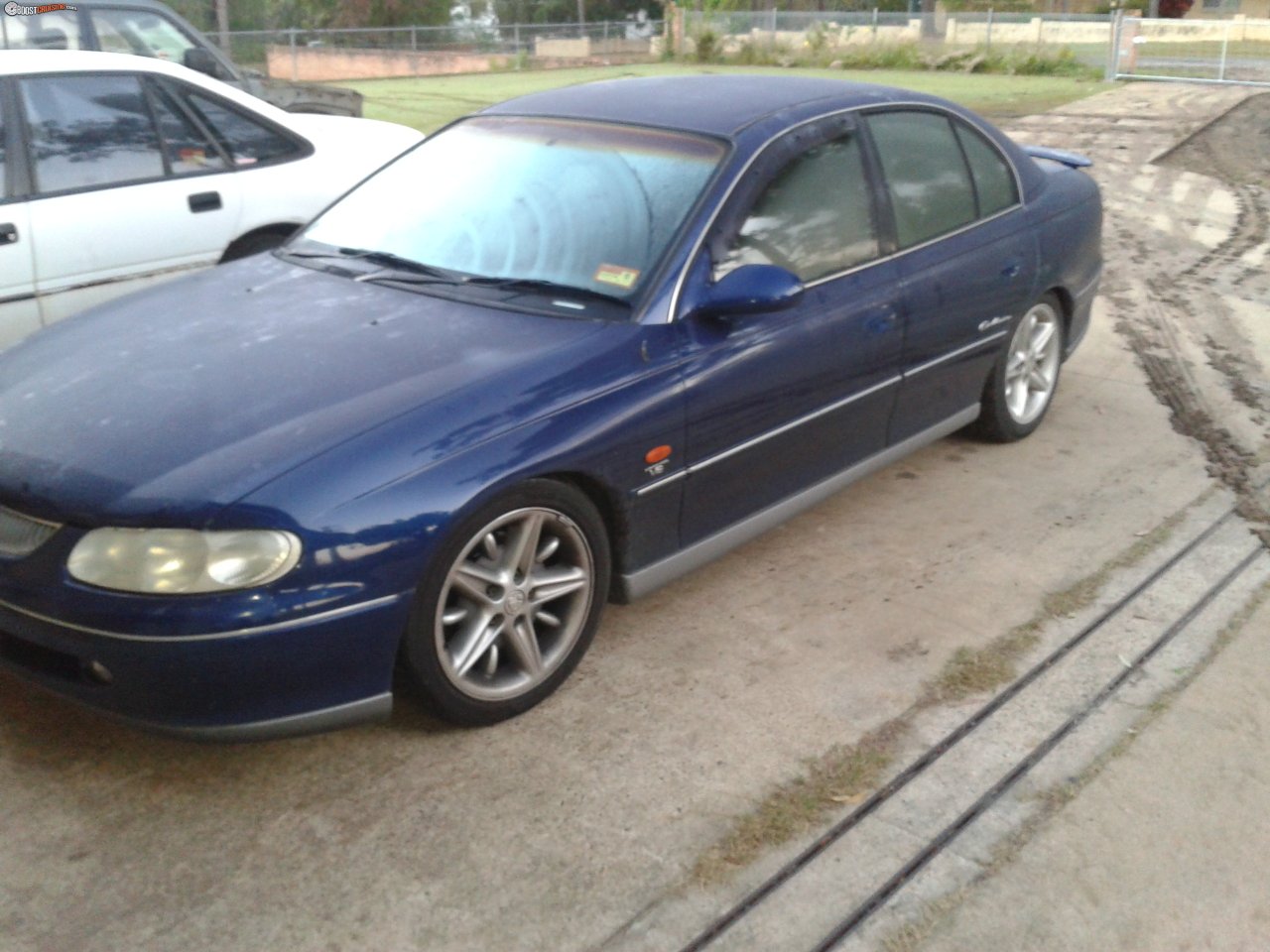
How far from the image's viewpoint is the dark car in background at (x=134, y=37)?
9.60 m

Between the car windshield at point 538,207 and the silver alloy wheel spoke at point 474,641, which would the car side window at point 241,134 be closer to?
the car windshield at point 538,207

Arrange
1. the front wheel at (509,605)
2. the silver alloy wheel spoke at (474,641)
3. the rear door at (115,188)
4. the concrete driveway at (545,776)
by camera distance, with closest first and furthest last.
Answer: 1. the concrete driveway at (545,776)
2. the front wheel at (509,605)
3. the silver alloy wheel spoke at (474,641)
4. the rear door at (115,188)

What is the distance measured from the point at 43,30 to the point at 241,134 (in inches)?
167

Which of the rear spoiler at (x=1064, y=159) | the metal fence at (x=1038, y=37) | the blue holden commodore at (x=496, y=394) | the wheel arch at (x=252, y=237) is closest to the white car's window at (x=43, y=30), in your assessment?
the wheel arch at (x=252, y=237)

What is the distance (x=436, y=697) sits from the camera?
3.38m

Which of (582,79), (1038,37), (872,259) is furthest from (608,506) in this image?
(1038,37)

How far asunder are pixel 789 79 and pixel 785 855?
2961mm

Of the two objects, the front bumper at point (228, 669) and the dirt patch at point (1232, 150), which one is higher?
the front bumper at point (228, 669)

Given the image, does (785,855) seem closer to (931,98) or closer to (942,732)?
(942,732)

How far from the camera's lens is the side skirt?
3.88 metres

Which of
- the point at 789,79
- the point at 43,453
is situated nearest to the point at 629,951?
the point at 43,453

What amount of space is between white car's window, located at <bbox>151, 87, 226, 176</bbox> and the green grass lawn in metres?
11.9

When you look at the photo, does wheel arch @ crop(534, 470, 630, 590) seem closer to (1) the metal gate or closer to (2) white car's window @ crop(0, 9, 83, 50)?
(2) white car's window @ crop(0, 9, 83, 50)

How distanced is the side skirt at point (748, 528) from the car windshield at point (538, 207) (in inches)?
31.6
